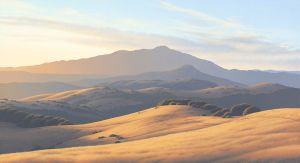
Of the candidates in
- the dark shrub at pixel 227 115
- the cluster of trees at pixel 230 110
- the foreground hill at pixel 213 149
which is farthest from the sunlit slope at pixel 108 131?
the foreground hill at pixel 213 149

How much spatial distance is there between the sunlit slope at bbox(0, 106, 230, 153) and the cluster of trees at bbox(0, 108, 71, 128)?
18.9ft

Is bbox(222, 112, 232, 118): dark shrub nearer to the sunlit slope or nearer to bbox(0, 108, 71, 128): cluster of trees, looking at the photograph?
the sunlit slope

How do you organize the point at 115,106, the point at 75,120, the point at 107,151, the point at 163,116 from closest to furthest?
the point at 107,151 → the point at 163,116 → the point at 75,120 → the point at 115,106

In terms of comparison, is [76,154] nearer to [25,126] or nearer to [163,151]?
[163,151]

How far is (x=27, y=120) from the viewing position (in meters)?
85.9

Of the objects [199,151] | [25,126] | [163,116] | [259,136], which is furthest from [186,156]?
[25,126]

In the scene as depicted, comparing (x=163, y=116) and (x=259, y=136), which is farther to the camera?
(x=163, y=116)

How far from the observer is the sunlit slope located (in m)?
55.7

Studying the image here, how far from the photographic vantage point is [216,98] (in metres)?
199

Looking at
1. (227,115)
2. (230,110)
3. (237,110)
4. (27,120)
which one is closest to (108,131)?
(227,115)

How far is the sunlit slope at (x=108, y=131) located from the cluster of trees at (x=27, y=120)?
227 inches

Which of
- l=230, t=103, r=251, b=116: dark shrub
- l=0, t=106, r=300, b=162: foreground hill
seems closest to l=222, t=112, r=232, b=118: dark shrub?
l=230, t=103, r=251, b=116: dark shrub

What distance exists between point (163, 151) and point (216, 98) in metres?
171

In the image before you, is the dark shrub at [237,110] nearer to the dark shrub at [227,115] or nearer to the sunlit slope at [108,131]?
the dark shrub at [227,115]
